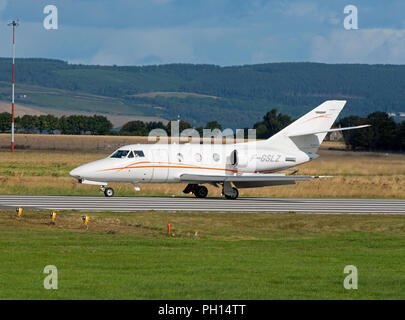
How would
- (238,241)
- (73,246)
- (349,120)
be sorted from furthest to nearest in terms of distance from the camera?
(349,120), (238,241), (73,246)

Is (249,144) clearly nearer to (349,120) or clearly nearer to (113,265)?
(113,265)

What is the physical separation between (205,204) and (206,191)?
4857 millimetres

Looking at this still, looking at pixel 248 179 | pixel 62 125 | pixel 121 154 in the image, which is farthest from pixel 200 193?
pixel 62 125

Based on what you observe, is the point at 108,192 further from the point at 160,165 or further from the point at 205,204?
the point at 205,204

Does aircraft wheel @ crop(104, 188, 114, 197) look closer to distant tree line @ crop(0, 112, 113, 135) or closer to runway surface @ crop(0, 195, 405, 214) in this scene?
runway surface @ crop(0, 195, 405, 214)

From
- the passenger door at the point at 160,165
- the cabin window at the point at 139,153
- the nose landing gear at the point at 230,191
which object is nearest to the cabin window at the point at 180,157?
the passenger door at the point at 160,165

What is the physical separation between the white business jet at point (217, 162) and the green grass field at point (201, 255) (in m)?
8.65

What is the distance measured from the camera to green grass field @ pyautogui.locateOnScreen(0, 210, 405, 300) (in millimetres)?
13289

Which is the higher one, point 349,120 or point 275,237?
point 349,120

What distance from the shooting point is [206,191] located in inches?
1523

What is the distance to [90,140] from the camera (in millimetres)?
118188

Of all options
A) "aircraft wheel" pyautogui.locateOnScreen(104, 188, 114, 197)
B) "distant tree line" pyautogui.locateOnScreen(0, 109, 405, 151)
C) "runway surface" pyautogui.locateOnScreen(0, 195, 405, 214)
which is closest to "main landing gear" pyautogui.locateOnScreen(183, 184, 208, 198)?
"runway surface" pyautogui.locateOnScreen(0, 195, 405, 214)

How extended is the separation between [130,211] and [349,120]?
361ft
